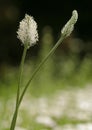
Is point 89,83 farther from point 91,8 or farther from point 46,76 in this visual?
point 91,8

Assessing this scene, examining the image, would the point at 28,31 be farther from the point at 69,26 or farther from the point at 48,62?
the point at 48,62

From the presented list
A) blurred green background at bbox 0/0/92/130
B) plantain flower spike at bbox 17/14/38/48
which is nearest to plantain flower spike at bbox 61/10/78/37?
plantain flower spike at bbox 17/14/38/48

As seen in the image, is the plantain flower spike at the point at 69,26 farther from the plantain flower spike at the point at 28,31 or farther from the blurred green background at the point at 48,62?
the blurred green background at the point at 48,62

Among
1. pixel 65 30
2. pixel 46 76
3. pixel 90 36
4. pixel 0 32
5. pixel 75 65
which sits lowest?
pixel 65 30

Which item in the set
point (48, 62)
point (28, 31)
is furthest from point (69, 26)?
point (48, 62)

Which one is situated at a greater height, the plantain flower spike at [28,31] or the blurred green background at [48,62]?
the blurred green background at [48,62]

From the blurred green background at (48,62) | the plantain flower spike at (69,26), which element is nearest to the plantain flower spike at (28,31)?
the plantain flower spike at (69,26)

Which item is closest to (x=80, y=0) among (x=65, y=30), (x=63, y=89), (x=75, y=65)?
(x=75, y=65)

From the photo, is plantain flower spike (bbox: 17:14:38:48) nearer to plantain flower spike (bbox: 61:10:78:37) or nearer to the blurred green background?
plantain flower spike (bbox: 61:10:78:37)
